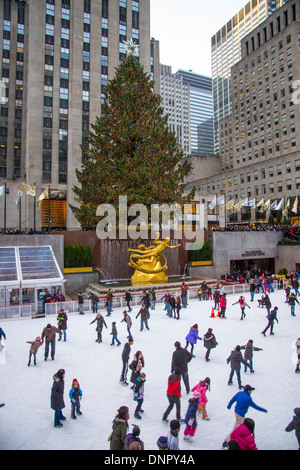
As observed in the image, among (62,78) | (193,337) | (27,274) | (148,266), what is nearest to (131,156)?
(148,266)

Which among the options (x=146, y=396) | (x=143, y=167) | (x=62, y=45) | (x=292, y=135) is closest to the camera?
(x=146, y=396)

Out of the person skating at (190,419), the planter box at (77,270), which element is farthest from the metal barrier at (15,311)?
the person skating at (190,419)

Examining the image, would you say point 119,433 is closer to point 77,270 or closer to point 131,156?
point 77,270

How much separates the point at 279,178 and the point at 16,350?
5287 centimetres

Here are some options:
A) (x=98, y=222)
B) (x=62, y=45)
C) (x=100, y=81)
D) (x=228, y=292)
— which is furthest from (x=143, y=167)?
(x=62, y=45)

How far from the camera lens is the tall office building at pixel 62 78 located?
4606 centimetres

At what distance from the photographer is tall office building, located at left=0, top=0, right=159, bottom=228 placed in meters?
46.1

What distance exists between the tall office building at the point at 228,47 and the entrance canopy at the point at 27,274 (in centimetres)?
15071

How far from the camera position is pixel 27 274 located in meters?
19.1

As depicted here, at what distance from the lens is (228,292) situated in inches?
909

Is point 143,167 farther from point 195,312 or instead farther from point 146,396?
point 146,396

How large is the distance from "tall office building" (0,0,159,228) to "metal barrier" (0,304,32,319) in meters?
29.6

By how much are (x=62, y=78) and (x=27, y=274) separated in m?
39.6

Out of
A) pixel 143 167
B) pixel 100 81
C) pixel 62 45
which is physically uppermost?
pixel 62 45
